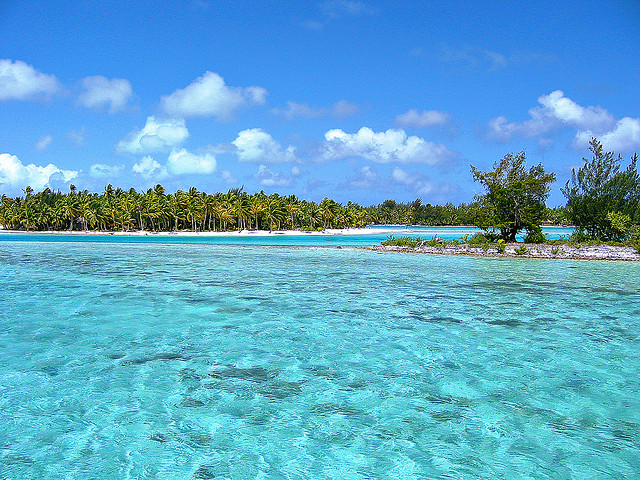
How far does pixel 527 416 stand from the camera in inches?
269

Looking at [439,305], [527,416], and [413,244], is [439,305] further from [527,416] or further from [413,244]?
[413,244]

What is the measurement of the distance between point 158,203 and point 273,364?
104292mm

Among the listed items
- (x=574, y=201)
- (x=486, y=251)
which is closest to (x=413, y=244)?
(x=486, y=251)

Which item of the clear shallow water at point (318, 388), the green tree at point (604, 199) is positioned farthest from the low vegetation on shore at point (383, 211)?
the clear shallow water at point (318, 388)

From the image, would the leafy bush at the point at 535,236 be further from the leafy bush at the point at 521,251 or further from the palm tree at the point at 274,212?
the palm tree at the point at 274,212

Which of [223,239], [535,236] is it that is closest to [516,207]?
[535,236]

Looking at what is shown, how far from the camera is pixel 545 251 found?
3938 centimetres

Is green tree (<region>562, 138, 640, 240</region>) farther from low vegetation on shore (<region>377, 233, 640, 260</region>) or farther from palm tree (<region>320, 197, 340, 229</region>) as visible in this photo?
palm tree (<region>320, 197, 340, 229</region>)

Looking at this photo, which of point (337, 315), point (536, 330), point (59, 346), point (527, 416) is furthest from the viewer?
point (337, 315)

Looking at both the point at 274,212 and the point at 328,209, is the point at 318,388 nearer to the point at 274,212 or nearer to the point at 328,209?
the point at 274,212

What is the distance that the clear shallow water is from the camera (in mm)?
5562

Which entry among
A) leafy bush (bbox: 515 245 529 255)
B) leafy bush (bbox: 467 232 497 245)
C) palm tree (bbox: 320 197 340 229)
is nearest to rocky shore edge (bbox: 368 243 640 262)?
leafy bush (bbox: 515 245 529 255)

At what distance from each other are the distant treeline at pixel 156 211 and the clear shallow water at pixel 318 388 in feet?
311

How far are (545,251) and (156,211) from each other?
88.9 meters
